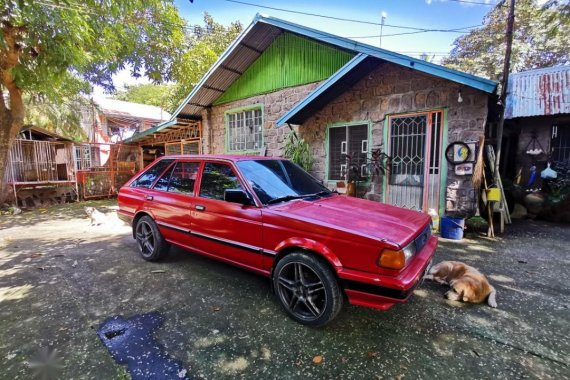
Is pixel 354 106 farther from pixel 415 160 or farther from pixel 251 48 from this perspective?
pixel 251 48

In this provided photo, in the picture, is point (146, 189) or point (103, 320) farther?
point (146, 189)

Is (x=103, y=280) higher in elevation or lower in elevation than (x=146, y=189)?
lower

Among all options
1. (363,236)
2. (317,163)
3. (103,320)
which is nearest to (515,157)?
(317,163)

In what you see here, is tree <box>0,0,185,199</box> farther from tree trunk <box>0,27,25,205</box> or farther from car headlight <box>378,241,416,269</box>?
car headlight <box>378,241,416,269</box>

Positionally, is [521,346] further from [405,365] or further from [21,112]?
[21,112]

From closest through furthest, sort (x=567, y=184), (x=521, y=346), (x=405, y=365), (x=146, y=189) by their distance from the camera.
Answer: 1. (x=405, y=365)
2. (x=521, y=346)
3. (x=146, y=189)
4. (x=567, y=184)

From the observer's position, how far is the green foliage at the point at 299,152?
25.5ft

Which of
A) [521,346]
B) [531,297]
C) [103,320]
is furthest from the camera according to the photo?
[531,297]

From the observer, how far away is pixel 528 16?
1506 centimetres

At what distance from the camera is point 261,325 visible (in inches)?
108

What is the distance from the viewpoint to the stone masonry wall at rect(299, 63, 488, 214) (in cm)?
553

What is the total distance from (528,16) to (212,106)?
691 inches

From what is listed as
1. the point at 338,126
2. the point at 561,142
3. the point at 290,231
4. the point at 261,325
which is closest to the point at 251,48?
the point at 338,126

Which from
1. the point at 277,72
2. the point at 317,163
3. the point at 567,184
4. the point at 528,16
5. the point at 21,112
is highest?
the point at 528,16
